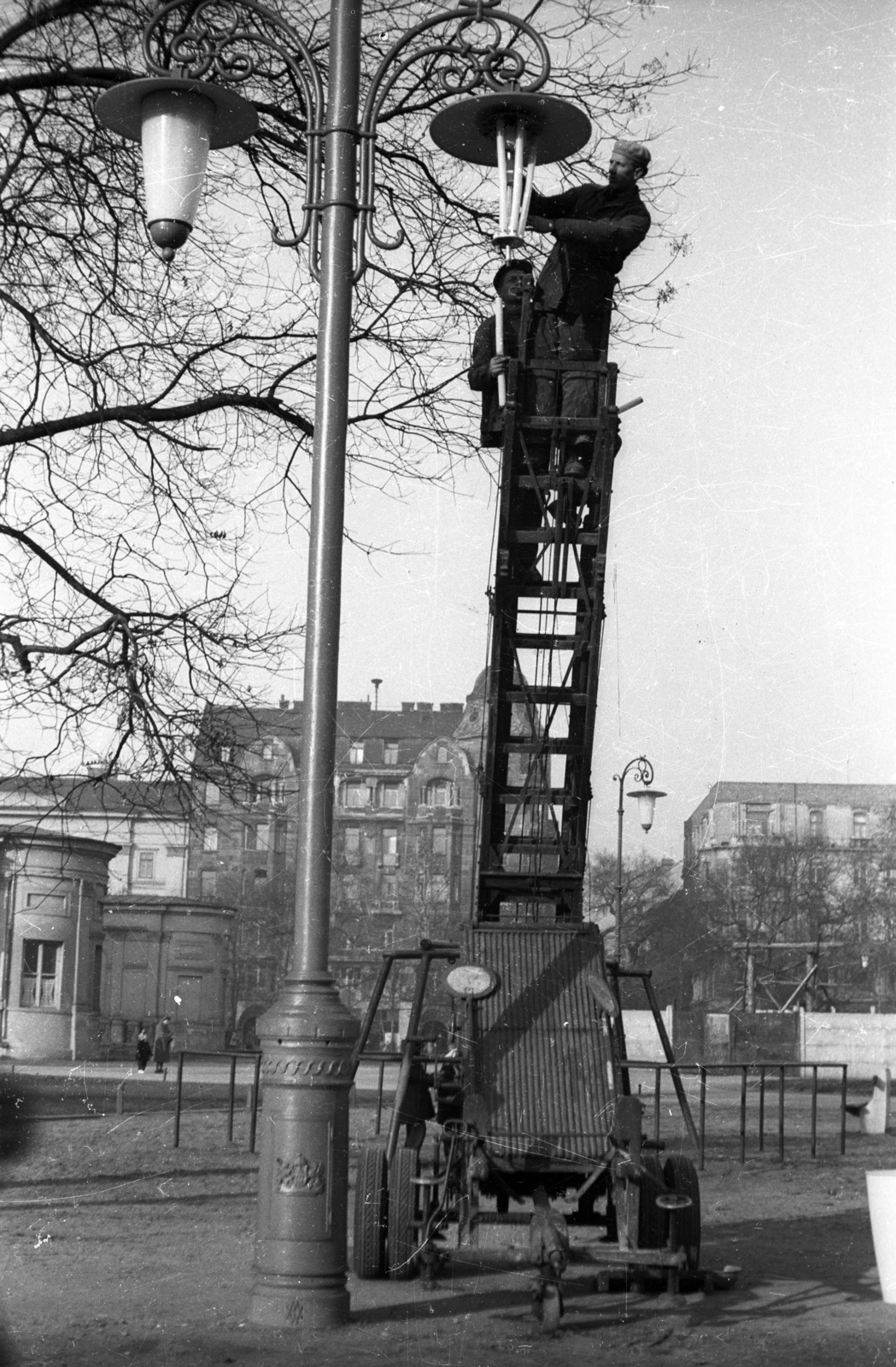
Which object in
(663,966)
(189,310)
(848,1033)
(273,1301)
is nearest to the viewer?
(273,1301)

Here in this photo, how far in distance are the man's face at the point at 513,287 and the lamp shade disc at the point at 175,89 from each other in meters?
1.97

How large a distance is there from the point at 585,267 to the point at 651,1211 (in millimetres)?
5565


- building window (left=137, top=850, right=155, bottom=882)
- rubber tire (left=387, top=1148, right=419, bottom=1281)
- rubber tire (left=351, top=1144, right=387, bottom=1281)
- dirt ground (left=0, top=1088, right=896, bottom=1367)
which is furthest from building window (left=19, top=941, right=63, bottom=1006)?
rubber tire (left=387, top=1148, right=419, bottom=1281)

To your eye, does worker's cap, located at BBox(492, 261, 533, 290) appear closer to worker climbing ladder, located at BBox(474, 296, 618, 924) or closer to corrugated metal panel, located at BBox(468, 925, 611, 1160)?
worker climbing ladder, located at BBox(474, 296, 618, 924)

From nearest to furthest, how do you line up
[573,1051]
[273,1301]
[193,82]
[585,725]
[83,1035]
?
[273,1301], [193,82], [573,1051], [585,725], [83,1035]

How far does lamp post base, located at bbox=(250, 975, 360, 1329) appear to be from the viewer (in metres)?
7.19

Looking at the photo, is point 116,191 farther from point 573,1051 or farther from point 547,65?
point 573,1051

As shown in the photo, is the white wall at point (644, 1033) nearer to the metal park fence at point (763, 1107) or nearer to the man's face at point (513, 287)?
the metal park fence at point (763, 1107)

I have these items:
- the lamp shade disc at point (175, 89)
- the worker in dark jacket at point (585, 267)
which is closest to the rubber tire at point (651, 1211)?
the worker in dark jacket at point (585, 267)

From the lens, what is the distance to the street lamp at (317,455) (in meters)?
7.24

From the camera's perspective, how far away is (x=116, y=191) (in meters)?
13.4

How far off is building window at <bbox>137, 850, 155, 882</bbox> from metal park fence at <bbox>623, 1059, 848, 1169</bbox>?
49.2 feet

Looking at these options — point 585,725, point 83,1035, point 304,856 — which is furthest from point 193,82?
point 83,1035

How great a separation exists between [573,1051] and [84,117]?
8309 mm
